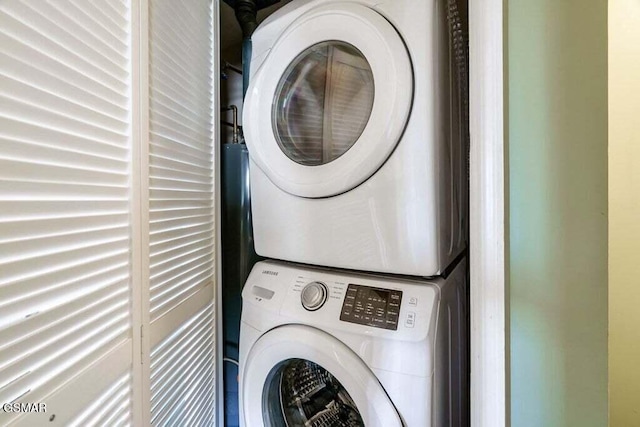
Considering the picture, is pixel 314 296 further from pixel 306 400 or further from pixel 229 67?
pixel 229 67

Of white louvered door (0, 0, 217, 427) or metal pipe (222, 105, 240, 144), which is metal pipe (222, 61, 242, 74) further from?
white louvered door (0, 0, 217, 427)

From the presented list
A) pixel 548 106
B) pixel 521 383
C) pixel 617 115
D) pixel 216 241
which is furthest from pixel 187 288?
pixel 617 115

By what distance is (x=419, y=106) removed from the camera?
2.43ft

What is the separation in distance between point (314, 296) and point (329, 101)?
2.07 ft

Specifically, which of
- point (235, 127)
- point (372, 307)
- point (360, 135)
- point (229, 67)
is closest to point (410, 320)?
point (372, 307)

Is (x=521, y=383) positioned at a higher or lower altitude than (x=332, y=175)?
lower

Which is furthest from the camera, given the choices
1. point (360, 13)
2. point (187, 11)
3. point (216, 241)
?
point (216, 241)

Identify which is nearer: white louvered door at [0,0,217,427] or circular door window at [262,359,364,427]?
white louvered door at [0,0,217,427]

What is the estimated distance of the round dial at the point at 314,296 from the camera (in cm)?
84

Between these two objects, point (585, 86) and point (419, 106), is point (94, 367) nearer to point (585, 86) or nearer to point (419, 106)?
point (419, 106)

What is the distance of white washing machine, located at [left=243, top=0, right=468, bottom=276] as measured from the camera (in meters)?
0.75

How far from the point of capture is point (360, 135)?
81cm

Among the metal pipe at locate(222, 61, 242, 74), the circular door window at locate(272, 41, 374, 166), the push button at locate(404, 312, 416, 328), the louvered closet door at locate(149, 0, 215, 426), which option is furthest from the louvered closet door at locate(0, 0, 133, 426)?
the metal pipe at locate(222, 61, 242, 74)

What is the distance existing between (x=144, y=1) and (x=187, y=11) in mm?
270
